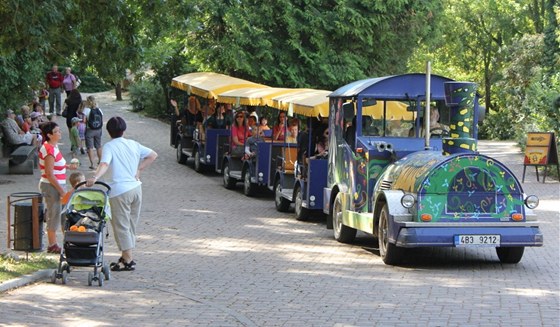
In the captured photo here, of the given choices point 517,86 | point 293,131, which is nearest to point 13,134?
point 293,131

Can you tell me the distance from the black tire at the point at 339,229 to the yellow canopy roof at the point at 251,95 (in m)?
6.58

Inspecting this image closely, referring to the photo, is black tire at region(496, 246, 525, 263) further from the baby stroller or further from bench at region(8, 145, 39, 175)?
bench at region(8, 145, 39, 175)

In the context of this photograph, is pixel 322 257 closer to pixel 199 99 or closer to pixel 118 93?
pixel 199 99

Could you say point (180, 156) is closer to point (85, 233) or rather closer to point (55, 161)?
point (55, 161)

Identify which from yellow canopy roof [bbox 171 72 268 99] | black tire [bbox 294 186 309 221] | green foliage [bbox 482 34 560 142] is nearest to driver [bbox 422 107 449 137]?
black tire [bbox 294 186 309 221]

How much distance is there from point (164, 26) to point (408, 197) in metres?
6.56

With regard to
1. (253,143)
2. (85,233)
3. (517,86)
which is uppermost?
(517,86)

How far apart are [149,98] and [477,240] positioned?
105 feet

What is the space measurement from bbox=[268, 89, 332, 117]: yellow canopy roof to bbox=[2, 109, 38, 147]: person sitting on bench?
309 inches

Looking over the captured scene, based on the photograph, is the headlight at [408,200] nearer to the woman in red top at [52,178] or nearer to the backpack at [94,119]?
the woman in red top at [52,178]

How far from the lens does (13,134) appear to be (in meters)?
27.5

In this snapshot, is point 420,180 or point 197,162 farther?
point 197,162

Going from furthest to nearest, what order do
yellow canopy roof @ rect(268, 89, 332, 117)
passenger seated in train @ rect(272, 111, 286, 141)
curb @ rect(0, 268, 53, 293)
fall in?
passenger seated in train @ rect(272, 111, 286, 141), yellow canopy roof @ rect(268, 89, 332, 117), curb @ rect(0, 268, 53, 293)

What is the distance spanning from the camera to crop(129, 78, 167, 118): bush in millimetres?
43719
